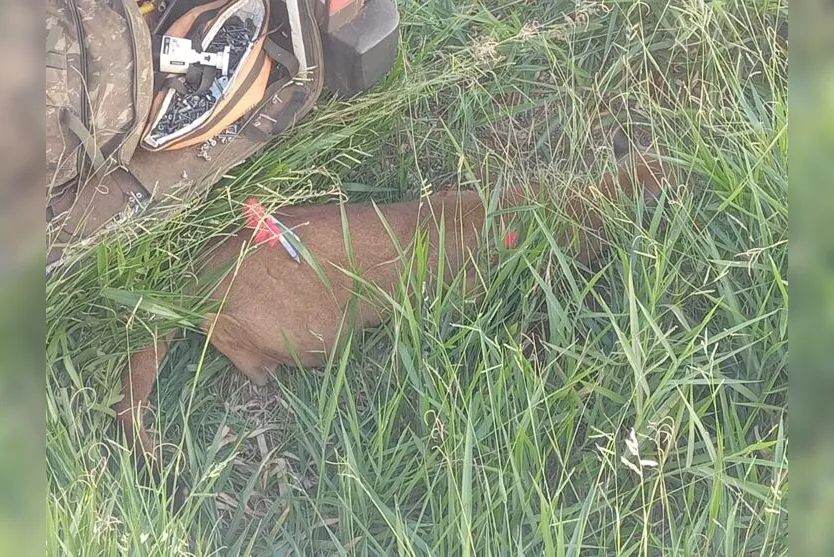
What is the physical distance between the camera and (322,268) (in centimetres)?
206

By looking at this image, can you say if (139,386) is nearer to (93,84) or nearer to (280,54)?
(93,84)

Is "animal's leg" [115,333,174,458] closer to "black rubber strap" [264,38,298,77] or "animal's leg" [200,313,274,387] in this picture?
"animal's leg" [200,313,274,387]

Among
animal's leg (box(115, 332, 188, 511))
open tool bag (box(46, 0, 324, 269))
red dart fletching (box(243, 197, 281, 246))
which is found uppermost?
open tool bag (box(46, 0, 324, 269))

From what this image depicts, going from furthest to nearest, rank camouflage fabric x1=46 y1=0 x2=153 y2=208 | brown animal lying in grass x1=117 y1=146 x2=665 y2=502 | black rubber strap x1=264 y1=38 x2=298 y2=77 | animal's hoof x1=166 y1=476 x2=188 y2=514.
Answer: black rubber strap x1=264 y1=38 x2=298 y2=77
brown animal lying in grass x1=117 y1=146 x2=665 y2=502
animal's hoof x1=166 y1=476 x2=188 y2=514
camouflage fabric x1=46 y1=0 x2=153 y2=208

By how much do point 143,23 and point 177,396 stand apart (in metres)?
1.07

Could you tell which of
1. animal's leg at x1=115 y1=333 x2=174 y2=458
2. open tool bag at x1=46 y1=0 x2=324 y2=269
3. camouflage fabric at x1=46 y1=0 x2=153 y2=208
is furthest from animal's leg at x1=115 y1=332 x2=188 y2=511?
camouflage fabric at x1=46 y1=0 x2=153 y2=208

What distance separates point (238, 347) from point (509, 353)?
80cm

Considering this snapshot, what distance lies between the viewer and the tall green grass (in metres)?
1.77

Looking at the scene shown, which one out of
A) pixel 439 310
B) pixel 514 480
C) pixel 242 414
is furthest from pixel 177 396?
pixel 514 480

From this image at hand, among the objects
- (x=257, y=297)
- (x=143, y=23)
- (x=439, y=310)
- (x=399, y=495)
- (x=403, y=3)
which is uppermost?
(x=143, y=23)

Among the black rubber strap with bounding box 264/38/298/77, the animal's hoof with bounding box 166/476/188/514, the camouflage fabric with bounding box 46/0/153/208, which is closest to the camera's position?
the camouflage fabric with bounding box 46/0/153/208

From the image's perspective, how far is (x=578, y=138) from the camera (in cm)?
227
